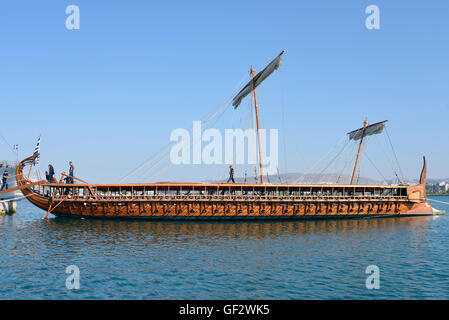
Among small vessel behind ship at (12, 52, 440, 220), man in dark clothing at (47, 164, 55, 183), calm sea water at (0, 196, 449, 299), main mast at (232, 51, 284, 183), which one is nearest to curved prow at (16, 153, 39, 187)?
small vessel behind ship at (12, 52, 440, 220)

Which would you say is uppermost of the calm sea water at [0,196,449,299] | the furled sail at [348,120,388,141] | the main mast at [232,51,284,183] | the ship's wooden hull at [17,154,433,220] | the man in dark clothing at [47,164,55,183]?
the main mast at [232,51,284,183]

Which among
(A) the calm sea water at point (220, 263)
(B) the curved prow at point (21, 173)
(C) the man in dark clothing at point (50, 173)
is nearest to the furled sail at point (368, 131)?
(A) the calm sea water at point (220, 263)

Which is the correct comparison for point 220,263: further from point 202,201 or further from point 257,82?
point 257,82

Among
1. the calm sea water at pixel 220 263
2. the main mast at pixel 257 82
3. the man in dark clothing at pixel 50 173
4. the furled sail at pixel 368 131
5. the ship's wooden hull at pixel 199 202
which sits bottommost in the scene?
the calm sea water at pixel 220 263

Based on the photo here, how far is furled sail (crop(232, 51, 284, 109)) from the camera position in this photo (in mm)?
37347

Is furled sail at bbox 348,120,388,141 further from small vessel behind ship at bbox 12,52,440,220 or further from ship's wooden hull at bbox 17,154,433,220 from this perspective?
ship's wooden hull at bbox 17,154,433,220

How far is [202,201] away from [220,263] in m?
17.8

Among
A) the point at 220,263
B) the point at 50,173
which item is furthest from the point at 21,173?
the point at 220,263

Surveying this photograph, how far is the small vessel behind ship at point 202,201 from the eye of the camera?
34.2 metres

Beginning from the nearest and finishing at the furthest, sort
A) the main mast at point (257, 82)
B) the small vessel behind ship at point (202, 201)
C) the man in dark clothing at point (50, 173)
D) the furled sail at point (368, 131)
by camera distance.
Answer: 1. the small vessel behind ship at point (202, 201)
2. the man in dark clothing at point (50, 173)
3. the main mast at point (257, 82)
4. the furled sail at point (368, 131)

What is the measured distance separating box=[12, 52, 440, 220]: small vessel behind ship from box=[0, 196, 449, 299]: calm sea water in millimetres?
6075

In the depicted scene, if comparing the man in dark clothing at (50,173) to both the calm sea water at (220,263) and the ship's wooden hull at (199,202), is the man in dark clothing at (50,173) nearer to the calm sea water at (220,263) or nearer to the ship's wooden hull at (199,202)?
the ship's wooden hull at (199,202)

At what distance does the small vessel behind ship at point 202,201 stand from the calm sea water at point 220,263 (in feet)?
19.9
